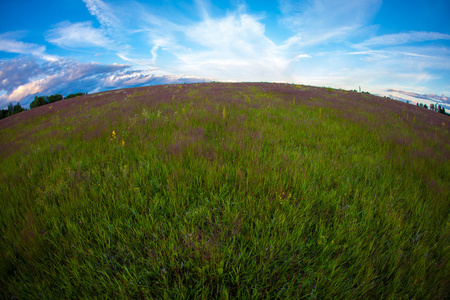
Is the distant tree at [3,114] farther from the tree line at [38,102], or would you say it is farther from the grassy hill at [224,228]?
the grassy hill at [224,228]

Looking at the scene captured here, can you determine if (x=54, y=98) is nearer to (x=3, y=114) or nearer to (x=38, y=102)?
(x=38, y=102)

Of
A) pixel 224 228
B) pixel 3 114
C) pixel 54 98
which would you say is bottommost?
pixel 224 228

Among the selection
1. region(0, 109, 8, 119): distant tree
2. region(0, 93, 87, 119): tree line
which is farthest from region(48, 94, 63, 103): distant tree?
region(0, 109, 8, 119): distant tree

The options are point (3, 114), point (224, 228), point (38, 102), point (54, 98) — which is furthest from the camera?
point (3, 114)

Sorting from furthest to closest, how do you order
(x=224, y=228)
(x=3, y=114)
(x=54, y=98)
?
(x=3, y=114) → (x=54, y=98) → (x=224, y=228)

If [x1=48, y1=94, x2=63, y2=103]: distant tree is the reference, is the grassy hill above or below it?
below

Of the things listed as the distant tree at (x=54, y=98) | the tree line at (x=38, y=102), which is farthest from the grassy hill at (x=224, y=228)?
the distant tree at (x=54, y=98)

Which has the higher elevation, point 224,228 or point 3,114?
point 3,114

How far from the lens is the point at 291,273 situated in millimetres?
1234

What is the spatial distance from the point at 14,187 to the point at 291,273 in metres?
3.71

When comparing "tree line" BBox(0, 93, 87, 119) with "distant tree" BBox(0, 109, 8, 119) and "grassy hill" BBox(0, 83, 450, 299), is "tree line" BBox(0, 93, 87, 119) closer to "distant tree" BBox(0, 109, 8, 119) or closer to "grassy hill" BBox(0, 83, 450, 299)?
"distant tree" BBox(0, 109, 8, 119)

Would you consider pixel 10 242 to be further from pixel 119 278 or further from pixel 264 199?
pixel 264 199

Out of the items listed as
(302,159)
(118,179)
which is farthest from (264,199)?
(118,179)

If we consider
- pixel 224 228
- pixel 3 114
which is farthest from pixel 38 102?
pixel 224 228
